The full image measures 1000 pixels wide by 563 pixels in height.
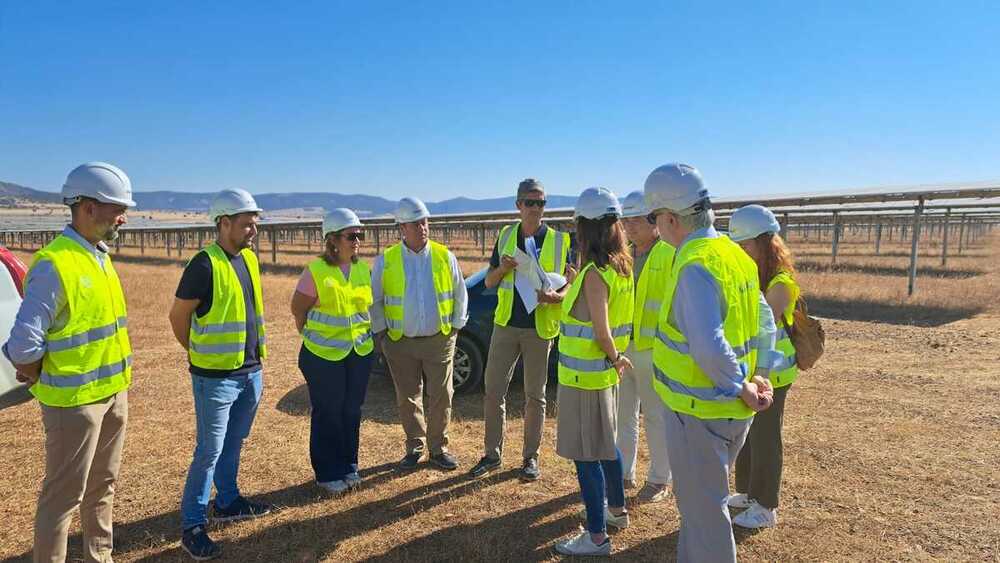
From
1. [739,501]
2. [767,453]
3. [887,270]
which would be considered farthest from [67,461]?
[887,270]

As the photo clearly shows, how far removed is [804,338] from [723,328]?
166 centimetres

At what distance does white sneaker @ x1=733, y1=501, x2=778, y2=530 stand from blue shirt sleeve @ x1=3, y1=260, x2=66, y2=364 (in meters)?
3.65

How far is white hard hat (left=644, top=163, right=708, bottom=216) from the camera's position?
2172mm

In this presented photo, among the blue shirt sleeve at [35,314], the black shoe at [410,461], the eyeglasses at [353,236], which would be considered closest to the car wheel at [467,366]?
the black shoe at [410,461]

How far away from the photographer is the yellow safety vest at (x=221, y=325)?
3070 millimetres

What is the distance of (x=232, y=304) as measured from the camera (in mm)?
3148

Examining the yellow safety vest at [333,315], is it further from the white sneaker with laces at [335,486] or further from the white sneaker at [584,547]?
the white sneaker at [584,547]

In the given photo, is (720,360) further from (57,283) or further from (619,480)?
(57,283)

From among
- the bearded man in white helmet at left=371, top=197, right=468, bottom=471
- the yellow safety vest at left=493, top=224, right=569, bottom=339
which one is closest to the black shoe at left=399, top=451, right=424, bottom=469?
the bearded man in white helmet at left=371, top=197, right=468, bottom=471

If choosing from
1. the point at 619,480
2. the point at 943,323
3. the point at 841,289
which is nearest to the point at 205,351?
the point at 619,480

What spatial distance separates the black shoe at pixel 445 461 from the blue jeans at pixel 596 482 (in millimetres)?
1405

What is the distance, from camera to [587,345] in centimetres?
297

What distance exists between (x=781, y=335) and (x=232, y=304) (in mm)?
3087

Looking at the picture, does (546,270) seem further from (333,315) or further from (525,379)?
(333,315)
